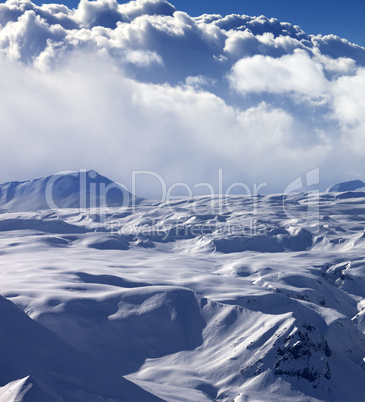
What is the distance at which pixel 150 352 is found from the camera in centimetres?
8769

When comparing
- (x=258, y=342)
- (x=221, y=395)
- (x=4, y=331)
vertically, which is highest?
(x=4, y=331)

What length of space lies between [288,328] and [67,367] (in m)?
40.4

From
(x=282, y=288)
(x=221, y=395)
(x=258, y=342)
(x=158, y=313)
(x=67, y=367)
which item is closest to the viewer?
(x=67, y=367)

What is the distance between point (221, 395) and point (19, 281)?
58192mm

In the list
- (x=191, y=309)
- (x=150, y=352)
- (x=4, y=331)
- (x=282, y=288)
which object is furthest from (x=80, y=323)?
(x=282, y=288)

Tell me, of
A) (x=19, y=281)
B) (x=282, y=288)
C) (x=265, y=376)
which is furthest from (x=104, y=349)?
(x=282, y=288)

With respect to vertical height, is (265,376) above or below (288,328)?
below

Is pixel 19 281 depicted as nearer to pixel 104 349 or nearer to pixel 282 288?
pixel 104 349

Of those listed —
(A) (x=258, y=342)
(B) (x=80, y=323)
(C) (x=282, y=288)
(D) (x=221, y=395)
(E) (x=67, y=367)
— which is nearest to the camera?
(E) (x=67, y=367)

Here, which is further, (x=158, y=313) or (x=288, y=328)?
(x=158, y=313)

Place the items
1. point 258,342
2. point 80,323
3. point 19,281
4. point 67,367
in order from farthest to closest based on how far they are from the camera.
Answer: point 19,281
point 80,323
point 258,342
point 67,367

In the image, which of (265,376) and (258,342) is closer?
(265,376)

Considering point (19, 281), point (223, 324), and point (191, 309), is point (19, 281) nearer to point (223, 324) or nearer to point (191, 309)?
point (191, 309)

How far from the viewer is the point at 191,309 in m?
98.6
